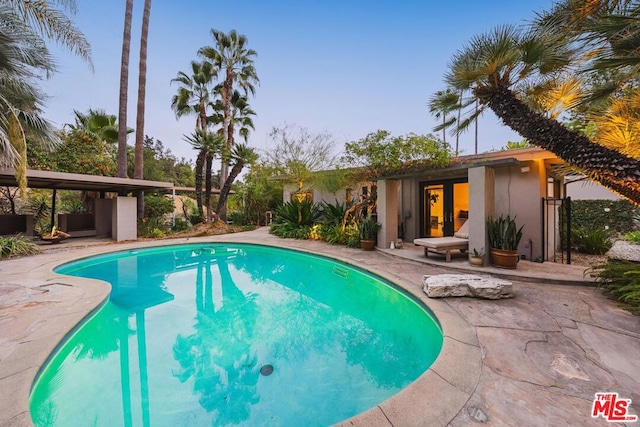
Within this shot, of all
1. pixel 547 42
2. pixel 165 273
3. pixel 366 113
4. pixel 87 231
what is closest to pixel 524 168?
pixel 547 42

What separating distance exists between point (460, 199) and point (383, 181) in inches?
114

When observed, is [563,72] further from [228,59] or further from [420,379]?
[228,59]

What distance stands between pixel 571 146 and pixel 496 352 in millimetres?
3782

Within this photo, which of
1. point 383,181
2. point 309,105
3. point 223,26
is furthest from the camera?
point 309,105

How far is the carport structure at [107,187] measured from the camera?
9367 millimetres

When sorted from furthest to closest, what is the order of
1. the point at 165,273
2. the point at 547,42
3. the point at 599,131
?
the point at 165,273 → the point at 599,131 → the point at 547,42

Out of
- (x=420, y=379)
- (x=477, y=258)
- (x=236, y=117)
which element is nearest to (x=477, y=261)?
(x=477, y=258)

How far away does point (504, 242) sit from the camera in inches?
236

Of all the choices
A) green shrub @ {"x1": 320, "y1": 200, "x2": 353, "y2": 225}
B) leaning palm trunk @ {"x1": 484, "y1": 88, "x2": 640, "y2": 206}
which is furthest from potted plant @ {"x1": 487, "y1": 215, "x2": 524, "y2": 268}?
green shrub @ {"x1": 320, "y1": 200, "x2": 353, "y2": 225}

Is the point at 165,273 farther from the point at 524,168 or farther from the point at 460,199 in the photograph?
the point at 524,168

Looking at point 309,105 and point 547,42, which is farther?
point 309,105

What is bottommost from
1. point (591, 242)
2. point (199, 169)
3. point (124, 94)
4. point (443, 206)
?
point (591, 242)

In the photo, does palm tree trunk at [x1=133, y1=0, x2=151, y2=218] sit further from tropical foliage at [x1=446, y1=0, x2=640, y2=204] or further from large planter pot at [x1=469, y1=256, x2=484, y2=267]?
large planter pot at [x1=469, y1=256, x2=484, y2=267]

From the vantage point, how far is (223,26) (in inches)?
627
